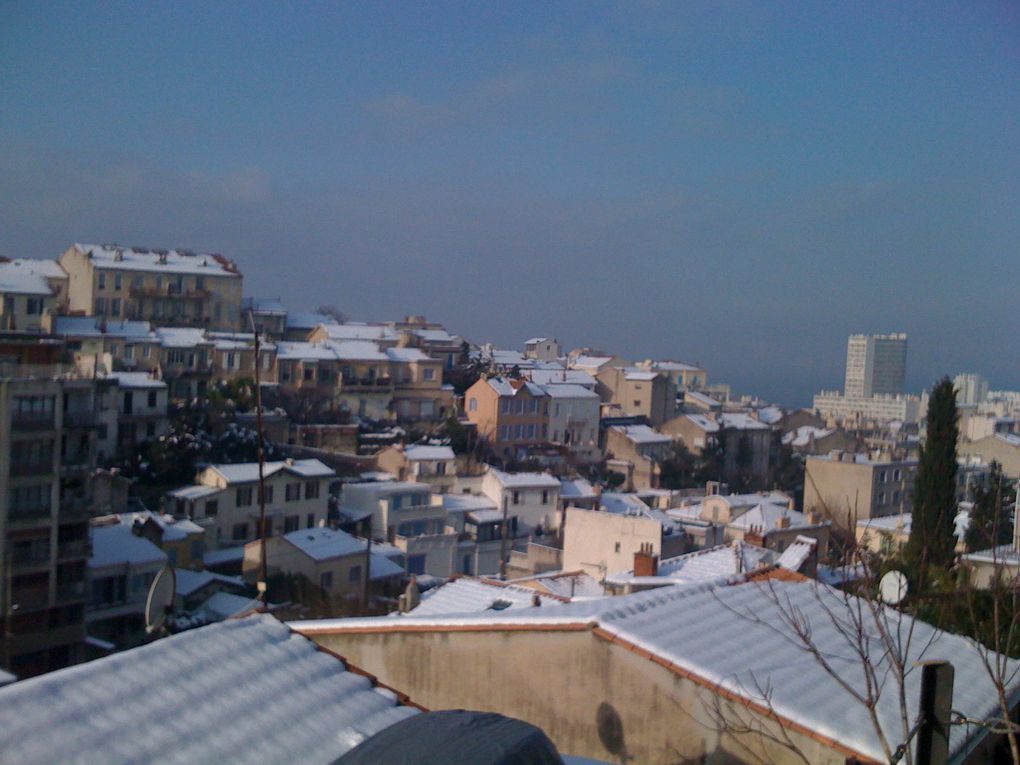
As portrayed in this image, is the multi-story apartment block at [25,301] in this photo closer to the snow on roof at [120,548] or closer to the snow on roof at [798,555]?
the snow on roof at [120,548]

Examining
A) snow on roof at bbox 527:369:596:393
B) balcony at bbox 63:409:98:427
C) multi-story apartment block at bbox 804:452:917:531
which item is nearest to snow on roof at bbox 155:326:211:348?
balcony at bbox 63:409:98:427

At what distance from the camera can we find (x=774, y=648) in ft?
18.0

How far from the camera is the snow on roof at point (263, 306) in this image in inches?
1545

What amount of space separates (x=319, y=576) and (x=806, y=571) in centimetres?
978

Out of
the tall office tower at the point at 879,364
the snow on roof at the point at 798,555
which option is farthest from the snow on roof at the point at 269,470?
the tall office tower at the point at 879,364

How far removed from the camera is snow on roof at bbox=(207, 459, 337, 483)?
2233 centimetres

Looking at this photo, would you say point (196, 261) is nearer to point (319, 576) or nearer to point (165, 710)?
point (319, 576)

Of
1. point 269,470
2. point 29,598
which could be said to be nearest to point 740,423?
point 269,470

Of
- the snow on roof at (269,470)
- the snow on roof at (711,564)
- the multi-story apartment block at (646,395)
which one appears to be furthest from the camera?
the multi-story apartment block at (646,395)

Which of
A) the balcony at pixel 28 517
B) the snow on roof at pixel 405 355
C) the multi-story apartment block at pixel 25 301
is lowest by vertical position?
the balcony at pixel 28 517

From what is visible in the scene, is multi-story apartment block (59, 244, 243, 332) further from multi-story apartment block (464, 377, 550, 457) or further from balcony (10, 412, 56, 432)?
balcony (10, 412, 56, 432)

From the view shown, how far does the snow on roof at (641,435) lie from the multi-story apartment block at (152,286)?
1576 centimetres

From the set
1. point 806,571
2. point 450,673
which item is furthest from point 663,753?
point 806,571

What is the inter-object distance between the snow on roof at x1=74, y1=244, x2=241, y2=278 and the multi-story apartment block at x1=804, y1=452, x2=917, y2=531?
76.3 feet
